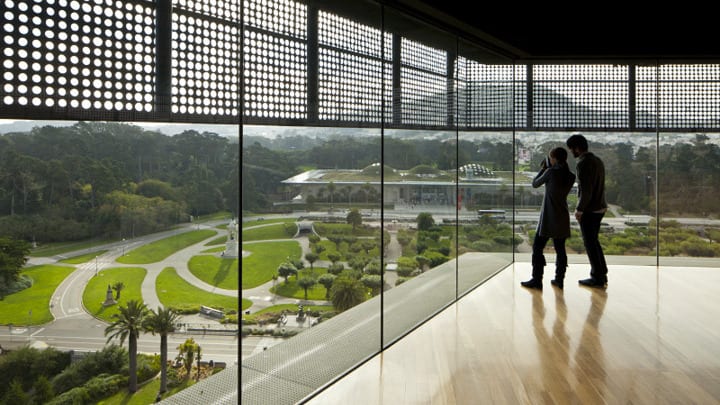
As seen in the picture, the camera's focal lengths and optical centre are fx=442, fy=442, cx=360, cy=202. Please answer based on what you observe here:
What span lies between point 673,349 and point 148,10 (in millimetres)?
3539

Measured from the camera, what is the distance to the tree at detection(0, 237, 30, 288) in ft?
4.75

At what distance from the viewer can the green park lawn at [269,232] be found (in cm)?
204

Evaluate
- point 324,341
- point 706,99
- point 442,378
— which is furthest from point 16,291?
point 706,99

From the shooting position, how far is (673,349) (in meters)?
2.86

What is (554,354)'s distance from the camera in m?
2.79

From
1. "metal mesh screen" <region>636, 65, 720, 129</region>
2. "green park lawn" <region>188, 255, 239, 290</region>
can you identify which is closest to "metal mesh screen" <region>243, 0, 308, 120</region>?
"green park lawn" <region>188, 255, 239, 290</region>

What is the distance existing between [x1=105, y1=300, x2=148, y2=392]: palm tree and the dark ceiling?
2623 millimetres

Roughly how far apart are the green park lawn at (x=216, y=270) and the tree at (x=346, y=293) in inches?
27.3

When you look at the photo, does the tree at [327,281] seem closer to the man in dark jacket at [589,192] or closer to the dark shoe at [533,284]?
the dark shoe at [533,284]

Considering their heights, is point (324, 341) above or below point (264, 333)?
below

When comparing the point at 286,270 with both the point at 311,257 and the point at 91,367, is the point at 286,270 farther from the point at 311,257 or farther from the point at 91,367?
the point at 91,367

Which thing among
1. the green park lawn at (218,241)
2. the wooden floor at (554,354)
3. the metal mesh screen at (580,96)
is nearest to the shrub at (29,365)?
the green park lawn at (218,241)

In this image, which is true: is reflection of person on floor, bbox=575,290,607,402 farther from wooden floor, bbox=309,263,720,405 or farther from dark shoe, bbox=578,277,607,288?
dark shoe, bbox=578,277,607,288

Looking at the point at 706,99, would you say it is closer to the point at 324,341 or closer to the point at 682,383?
the point at 682,383
